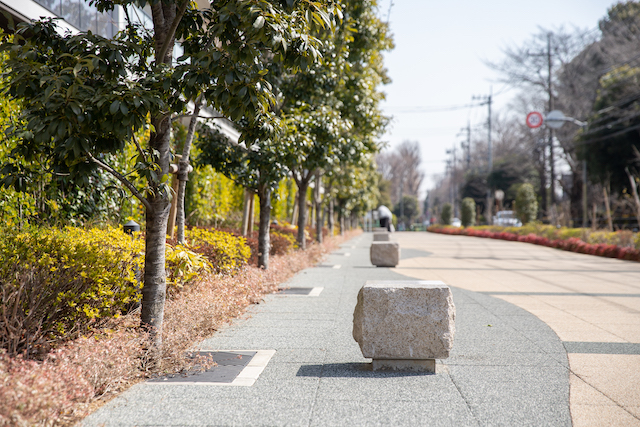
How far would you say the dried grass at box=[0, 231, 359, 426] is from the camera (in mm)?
2740

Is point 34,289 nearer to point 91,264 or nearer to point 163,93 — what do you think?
point 91,264

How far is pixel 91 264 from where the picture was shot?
175 inches

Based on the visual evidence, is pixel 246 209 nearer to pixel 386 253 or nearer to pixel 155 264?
pixel 386 253

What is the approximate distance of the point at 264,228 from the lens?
1012cm

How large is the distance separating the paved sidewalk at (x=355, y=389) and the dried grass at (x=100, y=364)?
0.15 m

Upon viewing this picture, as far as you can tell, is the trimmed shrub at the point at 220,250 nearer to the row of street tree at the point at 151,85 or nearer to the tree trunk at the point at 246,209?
the tree trunk at the point at 246,209

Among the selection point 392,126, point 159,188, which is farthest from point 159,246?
point 392,126

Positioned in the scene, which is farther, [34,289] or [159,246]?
[159,246]

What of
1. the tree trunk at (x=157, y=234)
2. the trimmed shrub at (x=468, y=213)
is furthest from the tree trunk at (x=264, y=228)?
the trimmed shrub at (x=468, y=213)

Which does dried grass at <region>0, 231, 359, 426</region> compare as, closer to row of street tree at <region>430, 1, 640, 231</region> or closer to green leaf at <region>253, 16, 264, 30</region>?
green leaf at <region>253, 16, 264, 30</region>

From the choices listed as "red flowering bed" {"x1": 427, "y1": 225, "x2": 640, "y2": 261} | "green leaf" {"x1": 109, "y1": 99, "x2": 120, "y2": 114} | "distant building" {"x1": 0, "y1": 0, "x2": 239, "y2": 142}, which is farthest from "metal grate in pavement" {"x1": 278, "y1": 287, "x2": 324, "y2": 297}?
"red flowering bed" {"x1": 427, "y1": 225, "x2": 640, "y2": 261}

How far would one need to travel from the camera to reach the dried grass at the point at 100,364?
274 cm

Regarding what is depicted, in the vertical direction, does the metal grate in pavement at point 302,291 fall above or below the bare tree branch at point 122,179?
below

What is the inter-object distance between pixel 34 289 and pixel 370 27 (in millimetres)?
10541
